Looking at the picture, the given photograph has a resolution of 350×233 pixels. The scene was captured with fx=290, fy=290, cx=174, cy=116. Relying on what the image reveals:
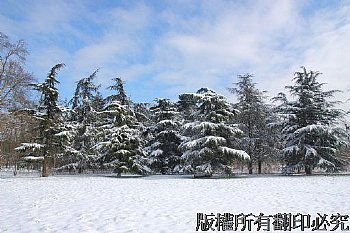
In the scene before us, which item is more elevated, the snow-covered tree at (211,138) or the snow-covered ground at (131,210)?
the snow-covered tree at (211,138)

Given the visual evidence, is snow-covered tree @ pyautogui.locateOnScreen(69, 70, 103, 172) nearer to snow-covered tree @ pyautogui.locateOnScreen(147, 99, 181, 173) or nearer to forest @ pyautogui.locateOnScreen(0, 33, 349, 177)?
forest @ pyautogui.locateOnScreen(0, 33, 349, 177)

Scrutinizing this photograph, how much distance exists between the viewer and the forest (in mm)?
22989

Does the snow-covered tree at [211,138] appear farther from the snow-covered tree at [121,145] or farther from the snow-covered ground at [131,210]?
the snow-covered ground at [131,210]

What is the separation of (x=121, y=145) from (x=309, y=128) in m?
16.2

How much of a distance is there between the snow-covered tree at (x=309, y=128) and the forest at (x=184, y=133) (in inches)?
3.0

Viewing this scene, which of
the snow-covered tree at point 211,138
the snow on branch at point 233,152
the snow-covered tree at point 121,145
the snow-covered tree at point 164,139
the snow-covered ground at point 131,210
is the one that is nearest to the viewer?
the snow-covered ground at point 131,210

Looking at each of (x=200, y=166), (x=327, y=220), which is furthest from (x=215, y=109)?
(x=327, y=220)

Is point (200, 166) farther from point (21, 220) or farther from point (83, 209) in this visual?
point (21, 220)

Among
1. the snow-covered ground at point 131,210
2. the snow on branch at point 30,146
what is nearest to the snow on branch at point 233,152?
the snow-covered ground at point 131,210

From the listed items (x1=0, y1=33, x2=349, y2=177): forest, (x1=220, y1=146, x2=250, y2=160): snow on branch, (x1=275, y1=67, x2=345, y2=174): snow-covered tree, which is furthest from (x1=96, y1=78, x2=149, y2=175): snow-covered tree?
(x1=275, y1=67, x2=345, y2=174): snow-covered tree

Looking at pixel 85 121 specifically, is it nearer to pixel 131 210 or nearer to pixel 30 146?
pixel 30 146

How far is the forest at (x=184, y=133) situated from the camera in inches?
905

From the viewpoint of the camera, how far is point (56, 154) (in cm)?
2567

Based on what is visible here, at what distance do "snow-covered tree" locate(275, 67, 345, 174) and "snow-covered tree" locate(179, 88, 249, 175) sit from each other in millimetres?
4778
